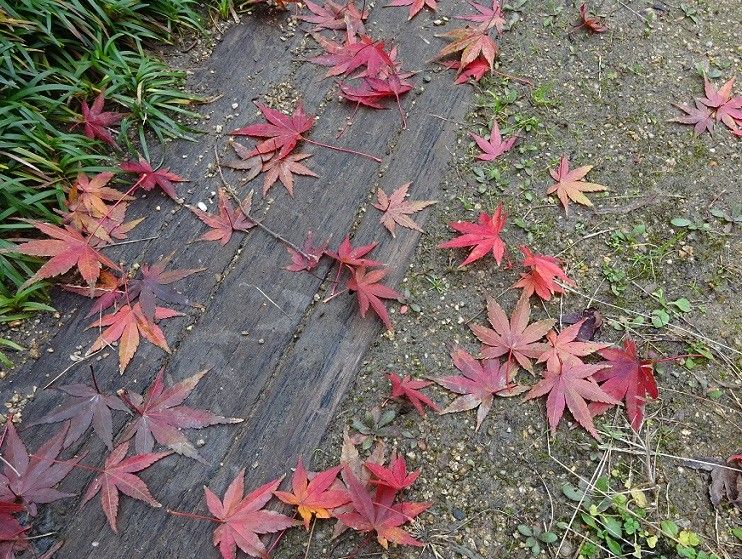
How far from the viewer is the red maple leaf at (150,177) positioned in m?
2.15

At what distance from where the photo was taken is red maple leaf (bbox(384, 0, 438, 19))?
8.95 ft

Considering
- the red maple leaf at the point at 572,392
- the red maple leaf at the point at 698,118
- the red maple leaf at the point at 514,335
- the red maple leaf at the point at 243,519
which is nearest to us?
the red maple leaf at the point at 243,519

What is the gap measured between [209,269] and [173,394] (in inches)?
18.5

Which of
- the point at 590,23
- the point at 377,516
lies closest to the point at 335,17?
the point at 590,23

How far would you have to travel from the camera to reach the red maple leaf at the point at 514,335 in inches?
75.9

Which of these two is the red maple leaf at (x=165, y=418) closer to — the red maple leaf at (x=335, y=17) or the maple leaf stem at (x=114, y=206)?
the maple leaf stem at (x=114, y=206)

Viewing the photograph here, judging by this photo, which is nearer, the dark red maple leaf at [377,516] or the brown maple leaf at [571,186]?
the dark red maple leaf at [377,516]

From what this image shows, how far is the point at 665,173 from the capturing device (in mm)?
2371

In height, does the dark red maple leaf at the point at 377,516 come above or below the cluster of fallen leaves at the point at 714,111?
below

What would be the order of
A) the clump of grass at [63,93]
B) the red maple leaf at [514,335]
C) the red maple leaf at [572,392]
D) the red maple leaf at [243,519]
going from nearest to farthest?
the red maple leaf at [243,519] < the red maple leaf at [572,392] < the red maple leaf at [514,335] < the clump of grass at [63,93]

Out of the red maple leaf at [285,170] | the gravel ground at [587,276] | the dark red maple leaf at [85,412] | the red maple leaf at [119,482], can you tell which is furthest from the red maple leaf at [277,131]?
the red maple leaf at [119,482]

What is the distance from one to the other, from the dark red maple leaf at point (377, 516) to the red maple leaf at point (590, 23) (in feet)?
7.44

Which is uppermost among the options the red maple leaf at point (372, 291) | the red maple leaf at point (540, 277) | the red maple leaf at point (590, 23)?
the red maple leaf at point (590, 23)

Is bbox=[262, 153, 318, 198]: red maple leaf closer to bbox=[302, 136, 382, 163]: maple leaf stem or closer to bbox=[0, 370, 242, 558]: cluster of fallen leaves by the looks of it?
bbox=[302, 136, 382, 163]: maple leaf stem
